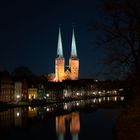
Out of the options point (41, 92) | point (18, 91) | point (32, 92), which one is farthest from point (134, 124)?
point (41, 92)

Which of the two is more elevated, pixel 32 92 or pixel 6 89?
pixel 6 89

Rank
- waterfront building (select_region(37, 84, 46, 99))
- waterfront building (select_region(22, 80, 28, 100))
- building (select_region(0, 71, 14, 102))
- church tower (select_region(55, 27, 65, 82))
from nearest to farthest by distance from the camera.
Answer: building (select_region(0, 71, 14, 102)) → waterfront building (select_region(22, 80, 28, 100)) → waterfront building (select_region(37, 84, 46, 99)) → church tower (select_region(55, 27, 65, 82))

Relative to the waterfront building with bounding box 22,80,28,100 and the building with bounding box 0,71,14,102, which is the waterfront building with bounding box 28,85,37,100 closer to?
the waterfront building with bounding box 22,80,28,100

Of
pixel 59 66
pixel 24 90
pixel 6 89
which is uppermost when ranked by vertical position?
pixel 59 66

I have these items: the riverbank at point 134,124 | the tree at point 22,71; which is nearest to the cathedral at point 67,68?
the tree at point 22,71

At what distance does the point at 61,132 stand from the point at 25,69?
3338 inches

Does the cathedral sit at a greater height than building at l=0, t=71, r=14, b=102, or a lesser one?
greater

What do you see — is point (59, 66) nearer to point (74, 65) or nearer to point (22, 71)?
point (74, 65)

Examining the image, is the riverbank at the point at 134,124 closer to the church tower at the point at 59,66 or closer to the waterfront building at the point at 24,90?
the waterfront building at the point at 24,90

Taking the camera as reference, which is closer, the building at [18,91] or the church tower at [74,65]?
the building at [18,91]

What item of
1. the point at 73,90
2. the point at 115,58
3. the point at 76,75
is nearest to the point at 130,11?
the point at 115,58

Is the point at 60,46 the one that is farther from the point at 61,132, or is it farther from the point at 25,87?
the point at 61,132

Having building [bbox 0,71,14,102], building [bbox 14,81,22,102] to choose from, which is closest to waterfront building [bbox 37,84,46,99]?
building [bbox 14,81,22,102]

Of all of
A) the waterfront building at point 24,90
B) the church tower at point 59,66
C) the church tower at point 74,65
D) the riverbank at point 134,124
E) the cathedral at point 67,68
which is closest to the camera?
the riverbank at point 134,124
